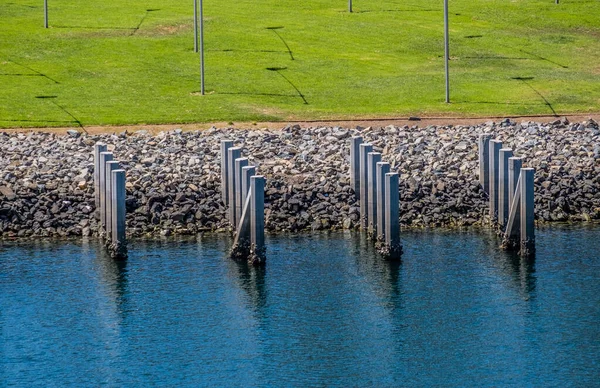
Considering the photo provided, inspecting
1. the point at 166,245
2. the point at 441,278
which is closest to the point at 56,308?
the point at 166,245

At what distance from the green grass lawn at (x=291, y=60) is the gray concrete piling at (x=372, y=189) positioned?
14.1m

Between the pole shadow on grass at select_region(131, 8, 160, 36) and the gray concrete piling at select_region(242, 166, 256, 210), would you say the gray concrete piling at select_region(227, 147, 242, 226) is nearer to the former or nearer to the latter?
the gray concrete piling at select_region(242, 166, 256, 210)

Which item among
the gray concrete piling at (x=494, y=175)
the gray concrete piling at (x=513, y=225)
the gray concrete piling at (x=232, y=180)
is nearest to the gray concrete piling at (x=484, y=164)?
the gray concrete piling at (x=494, y=175)

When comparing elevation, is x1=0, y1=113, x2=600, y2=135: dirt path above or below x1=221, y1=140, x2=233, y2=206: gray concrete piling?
above

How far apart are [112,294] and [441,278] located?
1044 cm

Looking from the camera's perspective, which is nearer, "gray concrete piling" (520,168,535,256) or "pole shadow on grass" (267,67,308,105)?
"gray concrete piling" (520,168,535,256)

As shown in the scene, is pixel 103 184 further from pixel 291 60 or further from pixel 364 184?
pixel 291 60

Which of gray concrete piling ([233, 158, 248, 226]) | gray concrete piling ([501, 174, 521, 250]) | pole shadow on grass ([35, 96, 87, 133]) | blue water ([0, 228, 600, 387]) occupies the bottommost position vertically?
blue water ([0, 228, 600, 387])

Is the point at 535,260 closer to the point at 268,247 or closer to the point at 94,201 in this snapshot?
the point at 268,247

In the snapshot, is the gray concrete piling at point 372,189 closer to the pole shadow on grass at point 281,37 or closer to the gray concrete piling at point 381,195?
the gray concrete piling at point 381,195

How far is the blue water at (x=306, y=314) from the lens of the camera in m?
37.8

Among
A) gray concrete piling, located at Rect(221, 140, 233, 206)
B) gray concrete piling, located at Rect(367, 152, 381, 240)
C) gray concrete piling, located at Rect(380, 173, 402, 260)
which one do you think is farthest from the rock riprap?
gray concrete piling, located at Rect(380, 173, 402, 260)

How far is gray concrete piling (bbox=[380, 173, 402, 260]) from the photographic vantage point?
46.4 meters

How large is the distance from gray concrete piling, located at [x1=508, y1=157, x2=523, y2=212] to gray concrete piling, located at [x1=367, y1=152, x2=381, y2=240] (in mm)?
4537
